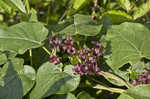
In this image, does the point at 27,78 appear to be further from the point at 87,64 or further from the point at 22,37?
the point at 87,64

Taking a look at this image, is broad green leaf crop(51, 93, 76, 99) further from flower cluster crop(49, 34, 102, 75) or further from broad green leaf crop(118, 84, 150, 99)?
broad green leaf crop(118, 84, 150, 99)

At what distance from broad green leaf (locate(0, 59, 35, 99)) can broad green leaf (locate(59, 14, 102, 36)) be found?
29 centimetres

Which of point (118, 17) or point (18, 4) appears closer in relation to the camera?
point (18, 4)

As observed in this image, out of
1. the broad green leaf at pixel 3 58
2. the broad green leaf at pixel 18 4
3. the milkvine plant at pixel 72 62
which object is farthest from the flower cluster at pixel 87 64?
the broad green leaf at pixel 18 4

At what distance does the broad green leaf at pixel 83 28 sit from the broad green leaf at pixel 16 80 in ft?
0.96

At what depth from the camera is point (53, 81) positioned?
1.25m

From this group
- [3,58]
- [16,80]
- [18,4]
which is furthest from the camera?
[18,4]

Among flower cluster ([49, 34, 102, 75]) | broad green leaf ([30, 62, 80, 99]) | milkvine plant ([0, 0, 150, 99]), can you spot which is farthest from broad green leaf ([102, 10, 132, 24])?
broad green leaf ([30, 62, 80, 99])

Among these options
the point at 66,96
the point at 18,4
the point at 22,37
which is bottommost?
the point at 66,96

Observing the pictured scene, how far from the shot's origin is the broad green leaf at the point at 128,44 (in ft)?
4.05

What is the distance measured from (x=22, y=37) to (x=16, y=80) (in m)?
0.22

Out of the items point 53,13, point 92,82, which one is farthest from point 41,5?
point 92,82

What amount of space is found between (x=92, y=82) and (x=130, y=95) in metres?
0.33

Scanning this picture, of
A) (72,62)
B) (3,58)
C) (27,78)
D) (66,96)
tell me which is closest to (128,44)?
(72,62)
